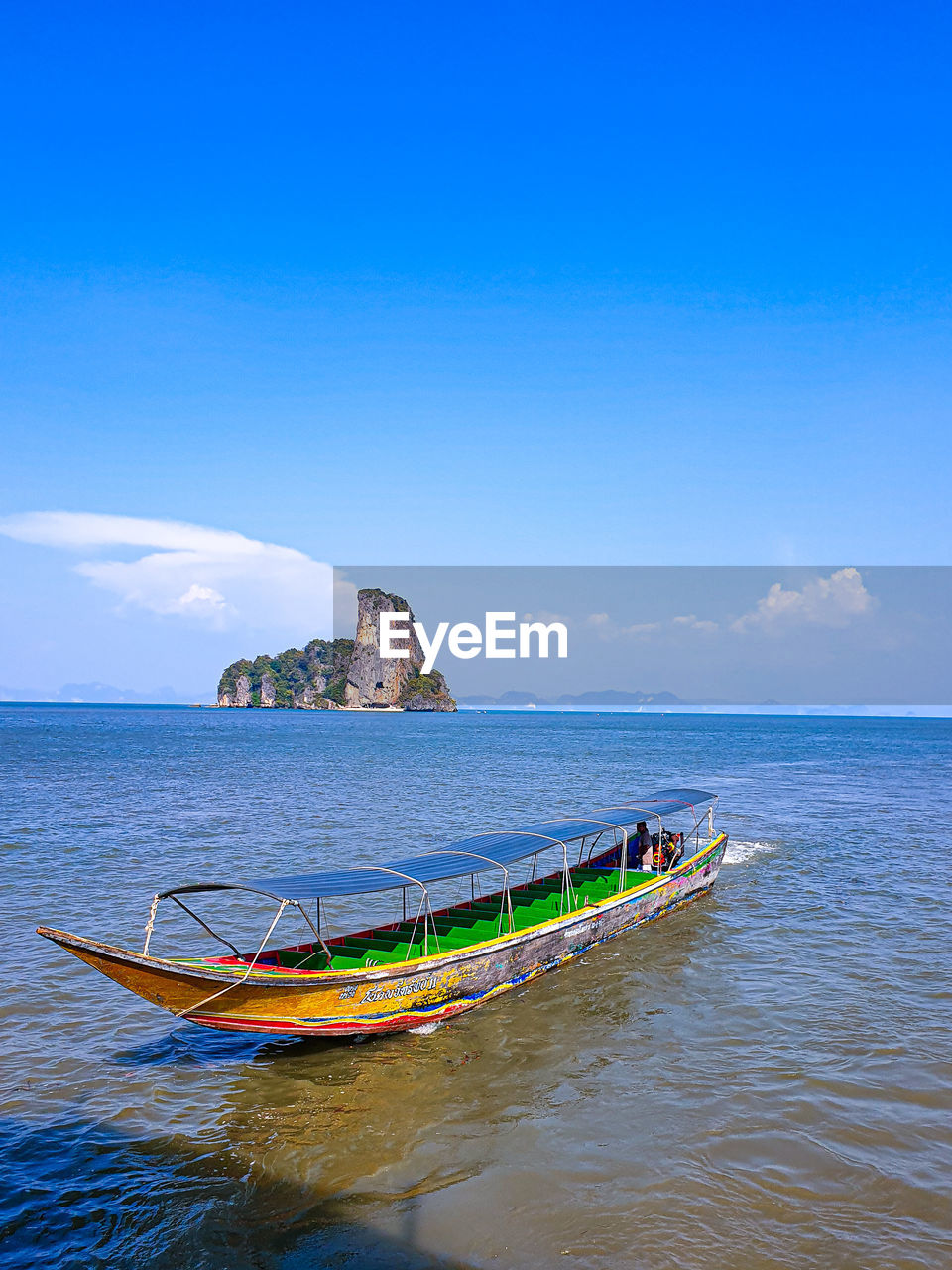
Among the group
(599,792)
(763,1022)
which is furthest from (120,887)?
(599,792)

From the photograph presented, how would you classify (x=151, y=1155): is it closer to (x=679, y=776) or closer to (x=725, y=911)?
(x=725, y=911)

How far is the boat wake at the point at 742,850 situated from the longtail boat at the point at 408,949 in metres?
4.86

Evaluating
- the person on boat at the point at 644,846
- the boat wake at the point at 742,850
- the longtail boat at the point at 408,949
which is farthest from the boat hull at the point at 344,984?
the boat wake at the point at 742,850

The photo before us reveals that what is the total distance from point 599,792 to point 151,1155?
111 feet

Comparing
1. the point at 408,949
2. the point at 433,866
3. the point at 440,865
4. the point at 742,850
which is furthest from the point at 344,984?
the point at 742,850

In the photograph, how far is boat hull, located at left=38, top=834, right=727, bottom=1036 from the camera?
375 inches

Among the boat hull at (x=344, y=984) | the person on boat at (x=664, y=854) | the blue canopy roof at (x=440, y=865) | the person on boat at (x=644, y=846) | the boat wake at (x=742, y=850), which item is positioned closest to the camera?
the boat hull at (x=344, y=984)

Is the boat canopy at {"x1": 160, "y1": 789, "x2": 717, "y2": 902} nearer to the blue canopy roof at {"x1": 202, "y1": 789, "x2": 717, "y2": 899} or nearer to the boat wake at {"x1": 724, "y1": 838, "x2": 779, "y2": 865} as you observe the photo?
the blue canopy roof at {"x1": 202, "y1": 789, "x2": 717, "y2": 899}

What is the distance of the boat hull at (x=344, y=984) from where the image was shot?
952 cm

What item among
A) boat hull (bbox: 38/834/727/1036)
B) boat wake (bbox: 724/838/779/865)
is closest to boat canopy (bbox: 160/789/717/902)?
boat hull (bbox: 38/834/727/1036)

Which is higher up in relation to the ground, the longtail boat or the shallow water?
the longtail boat

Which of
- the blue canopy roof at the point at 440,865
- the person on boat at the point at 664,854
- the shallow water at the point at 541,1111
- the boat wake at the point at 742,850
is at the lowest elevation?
the boat wake at the point at 742,850

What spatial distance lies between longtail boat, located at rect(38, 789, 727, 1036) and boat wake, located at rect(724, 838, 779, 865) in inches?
191

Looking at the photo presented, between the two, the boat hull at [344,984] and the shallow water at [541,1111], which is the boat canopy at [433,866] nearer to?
the boat hull at [344,984]
